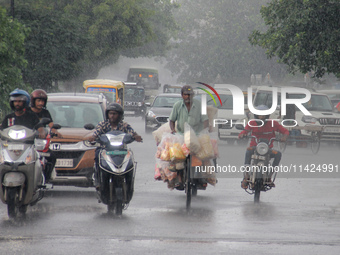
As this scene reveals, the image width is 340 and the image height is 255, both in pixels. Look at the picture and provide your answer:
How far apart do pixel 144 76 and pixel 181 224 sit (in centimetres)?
7378

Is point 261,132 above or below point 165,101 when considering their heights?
above

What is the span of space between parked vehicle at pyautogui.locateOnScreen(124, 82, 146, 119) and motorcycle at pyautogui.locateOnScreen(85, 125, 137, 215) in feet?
132

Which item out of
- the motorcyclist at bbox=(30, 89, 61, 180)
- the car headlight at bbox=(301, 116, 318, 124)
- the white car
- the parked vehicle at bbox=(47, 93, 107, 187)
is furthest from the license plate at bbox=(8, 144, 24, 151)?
the car headlight at bbox=(301, 116, 318, 124)

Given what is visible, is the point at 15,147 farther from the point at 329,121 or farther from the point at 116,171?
the point at 329,121

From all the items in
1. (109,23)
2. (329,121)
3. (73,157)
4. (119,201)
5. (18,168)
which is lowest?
(329,121)

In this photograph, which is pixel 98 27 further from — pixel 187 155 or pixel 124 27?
pixel 187 155

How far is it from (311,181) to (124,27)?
129ft

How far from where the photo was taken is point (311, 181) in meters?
16.5

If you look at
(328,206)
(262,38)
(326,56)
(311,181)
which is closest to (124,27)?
(262,38)

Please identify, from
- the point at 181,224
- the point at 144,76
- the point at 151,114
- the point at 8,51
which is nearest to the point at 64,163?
the point at 181,224

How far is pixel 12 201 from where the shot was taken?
10.1 metres

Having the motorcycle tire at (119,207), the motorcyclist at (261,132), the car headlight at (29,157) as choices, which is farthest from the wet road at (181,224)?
the car headlight at (29,157)

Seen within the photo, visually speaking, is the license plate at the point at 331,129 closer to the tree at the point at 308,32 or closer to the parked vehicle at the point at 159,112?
the tree at the point at 308,32

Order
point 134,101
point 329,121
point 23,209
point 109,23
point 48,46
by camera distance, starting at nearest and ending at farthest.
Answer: point 23,209 → point 329,121 → point 48,46 → point 134,101 → point 109,23
